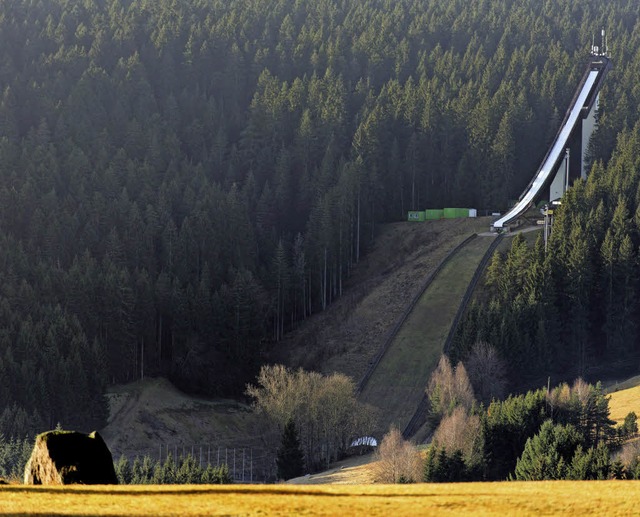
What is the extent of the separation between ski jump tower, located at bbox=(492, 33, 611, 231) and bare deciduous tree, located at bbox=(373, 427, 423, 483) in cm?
5200

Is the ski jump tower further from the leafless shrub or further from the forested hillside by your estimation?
the leafless shrub

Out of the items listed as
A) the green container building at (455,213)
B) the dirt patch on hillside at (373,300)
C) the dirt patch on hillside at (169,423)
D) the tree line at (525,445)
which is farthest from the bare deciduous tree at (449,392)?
the green container building at (455,213)

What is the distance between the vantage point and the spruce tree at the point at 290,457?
75.8 m

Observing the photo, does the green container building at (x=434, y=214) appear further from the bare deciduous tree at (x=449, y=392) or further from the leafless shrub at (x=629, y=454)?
the leafless shrub at (x=629, y=454)

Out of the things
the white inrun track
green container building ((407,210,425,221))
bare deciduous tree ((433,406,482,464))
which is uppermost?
the white inrun track

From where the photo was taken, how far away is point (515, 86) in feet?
492

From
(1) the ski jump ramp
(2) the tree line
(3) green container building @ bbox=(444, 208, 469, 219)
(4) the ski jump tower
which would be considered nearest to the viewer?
(2) the tree line

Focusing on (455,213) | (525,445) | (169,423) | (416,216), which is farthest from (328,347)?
(525,445)

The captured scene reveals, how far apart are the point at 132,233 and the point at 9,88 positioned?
40925 mm

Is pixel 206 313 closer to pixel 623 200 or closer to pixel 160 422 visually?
pixel 160 422

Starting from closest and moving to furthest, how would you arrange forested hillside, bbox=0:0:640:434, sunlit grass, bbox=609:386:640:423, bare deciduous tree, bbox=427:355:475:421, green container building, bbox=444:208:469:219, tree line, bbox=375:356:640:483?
tree line, bbox=375:356:640:483, sunlit grass, bbox=609:386:640:423, bare deciduous tree, bbox=427:355:475:421, forested hillside, bbox=0:0:640:434, green container building, bbox=444:208:469:219

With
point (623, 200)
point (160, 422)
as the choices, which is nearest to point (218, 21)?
point (623, 200)

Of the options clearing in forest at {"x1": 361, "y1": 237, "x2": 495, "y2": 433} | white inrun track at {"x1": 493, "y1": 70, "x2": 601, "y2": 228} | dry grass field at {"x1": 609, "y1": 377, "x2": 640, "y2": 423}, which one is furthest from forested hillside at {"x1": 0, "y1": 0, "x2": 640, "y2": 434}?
dry grass field at {"x1": 609, "y1": 377, "x2": 640, "y2": 423}

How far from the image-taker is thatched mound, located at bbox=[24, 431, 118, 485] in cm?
3347
